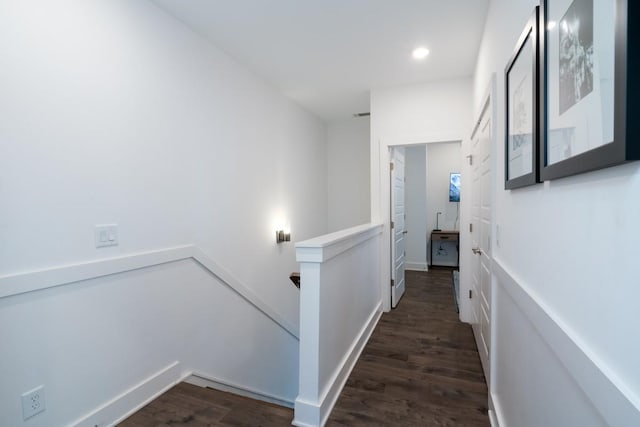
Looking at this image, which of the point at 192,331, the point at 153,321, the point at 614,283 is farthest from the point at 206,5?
the point at 614,283

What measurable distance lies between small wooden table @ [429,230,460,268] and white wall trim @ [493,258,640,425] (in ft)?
17.5

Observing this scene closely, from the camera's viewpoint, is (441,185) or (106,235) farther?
(441,185)

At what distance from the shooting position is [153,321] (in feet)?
7.07

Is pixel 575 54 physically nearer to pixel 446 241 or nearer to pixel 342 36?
pixel 342 36

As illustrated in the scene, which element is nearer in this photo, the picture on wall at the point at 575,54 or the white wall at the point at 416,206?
the picture on wall at the point at 575,54

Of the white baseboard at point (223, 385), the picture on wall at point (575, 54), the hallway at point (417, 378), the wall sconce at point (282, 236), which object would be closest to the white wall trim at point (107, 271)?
the white baseboard at point (223, 385)

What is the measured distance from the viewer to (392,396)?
2.19 meters

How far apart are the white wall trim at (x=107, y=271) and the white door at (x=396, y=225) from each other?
181 cm

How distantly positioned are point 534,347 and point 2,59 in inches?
99.5

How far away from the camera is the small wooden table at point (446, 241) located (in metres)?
6.26

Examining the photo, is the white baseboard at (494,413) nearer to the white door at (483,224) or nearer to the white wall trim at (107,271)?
the white door at (483,224)

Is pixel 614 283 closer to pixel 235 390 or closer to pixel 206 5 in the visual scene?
pixel 206 5

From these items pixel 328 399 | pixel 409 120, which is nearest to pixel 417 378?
pixel 328 399

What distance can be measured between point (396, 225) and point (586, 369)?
342 centimetres
